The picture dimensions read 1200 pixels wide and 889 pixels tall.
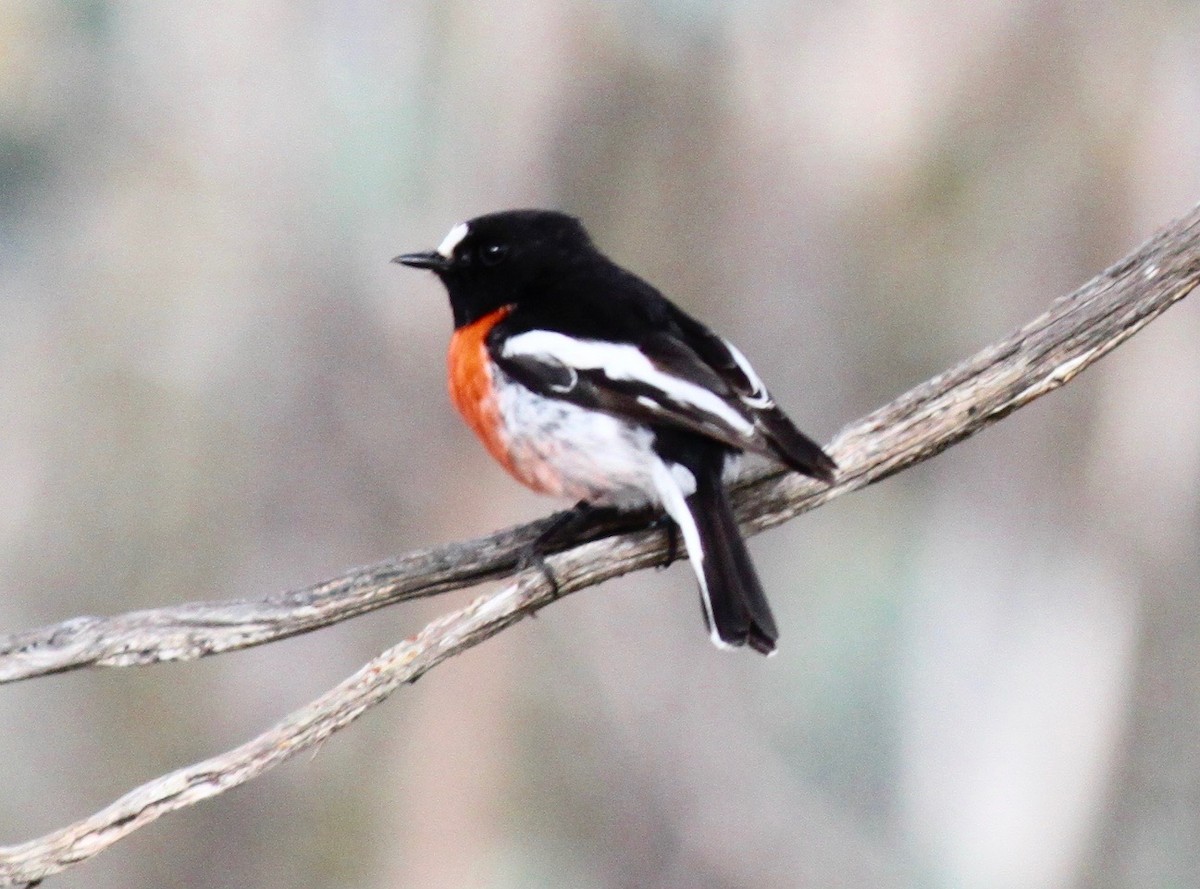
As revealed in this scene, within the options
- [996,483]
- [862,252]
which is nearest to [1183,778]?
[996,483]

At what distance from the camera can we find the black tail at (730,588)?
243 cm

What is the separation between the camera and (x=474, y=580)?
101 inches

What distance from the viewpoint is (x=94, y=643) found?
2.22 m

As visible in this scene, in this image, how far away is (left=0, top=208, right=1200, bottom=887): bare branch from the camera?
2.04 metres

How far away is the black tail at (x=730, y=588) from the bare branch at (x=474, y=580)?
0.34 feet

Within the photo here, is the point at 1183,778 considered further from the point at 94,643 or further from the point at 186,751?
the point at 94,643

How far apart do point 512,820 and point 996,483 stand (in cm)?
204

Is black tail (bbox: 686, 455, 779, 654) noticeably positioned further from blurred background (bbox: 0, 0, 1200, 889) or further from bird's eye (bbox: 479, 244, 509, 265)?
blurred background (bbox: 0, 0, 1200, 889)

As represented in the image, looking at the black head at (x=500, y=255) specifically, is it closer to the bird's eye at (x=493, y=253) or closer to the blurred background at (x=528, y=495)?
the bird's eye at (x=493, y=253)

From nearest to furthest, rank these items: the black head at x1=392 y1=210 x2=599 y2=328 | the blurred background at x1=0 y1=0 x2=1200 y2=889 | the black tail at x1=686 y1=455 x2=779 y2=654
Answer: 1. the black tail at x1=686 y1=455 x2=779 y2=654
2. the black head at x1=392 y1=210 x2=599 y2=328
3. the blurred background at x1=0 y1=0 x2=1200 y2=889

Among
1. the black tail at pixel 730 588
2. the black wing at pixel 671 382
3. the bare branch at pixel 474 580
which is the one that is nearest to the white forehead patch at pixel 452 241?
the black wing at pixel 671 382

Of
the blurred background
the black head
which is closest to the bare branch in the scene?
the black head

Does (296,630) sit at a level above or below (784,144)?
above

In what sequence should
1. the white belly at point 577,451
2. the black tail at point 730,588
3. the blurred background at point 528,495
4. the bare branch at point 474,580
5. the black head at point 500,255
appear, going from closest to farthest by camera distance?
the bare branch at point 474,580
the black tail at point 730,588
the white belly at point 577,451
the black head at point 500,255
the blurred background at point 528,495
